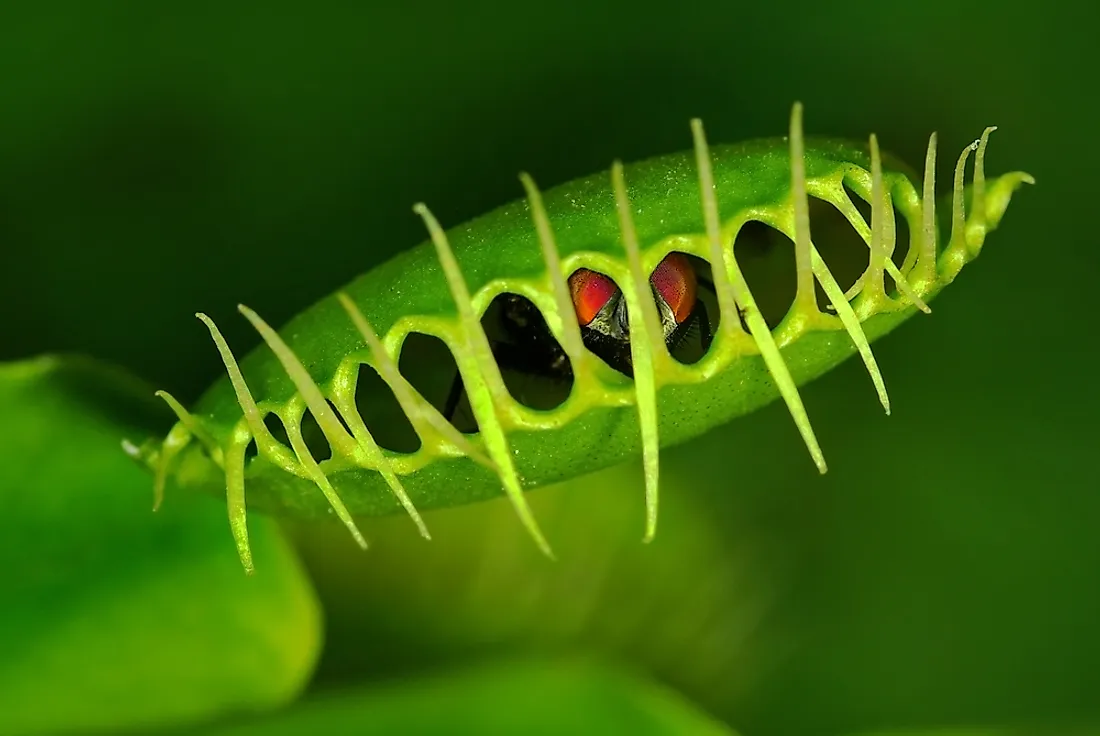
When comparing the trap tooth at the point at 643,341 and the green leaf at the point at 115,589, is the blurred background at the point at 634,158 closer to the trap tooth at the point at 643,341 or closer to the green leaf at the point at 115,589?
the green leaf at the point at 115,589

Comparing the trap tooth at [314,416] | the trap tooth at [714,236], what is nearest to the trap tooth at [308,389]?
the trap tooth at [314,416]

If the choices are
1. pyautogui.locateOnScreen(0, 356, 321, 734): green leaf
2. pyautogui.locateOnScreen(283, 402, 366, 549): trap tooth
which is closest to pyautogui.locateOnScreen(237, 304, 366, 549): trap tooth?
pyautogui.locateOnScreen(283, 402, 366, 549): trap tooth

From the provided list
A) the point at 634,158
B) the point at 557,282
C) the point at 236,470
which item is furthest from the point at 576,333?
the point at 634,158

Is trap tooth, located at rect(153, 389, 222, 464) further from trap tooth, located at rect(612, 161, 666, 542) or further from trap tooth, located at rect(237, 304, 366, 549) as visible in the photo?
trap tooth, located at rect(612, 161, 666, 542)

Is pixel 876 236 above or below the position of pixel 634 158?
below

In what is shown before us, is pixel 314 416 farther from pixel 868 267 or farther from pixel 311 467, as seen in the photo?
pixel 868 267
